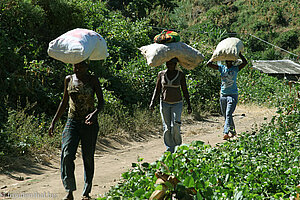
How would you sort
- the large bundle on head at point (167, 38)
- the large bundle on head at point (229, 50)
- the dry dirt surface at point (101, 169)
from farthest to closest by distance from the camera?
the large bundle on head at point (229, 50)
the large bundle on head at point (167, 38)
the dry dirt surface at point (101, 169)

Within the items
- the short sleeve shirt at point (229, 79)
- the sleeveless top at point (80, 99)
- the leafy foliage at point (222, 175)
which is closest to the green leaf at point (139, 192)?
the leafy foliage at point (222, 175)

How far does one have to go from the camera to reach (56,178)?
19.5ft

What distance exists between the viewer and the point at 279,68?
2845 cm

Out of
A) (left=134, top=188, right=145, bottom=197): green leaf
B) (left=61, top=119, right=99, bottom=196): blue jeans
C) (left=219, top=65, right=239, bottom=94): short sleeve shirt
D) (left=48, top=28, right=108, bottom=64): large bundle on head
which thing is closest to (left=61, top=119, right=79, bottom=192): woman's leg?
(left=61, top=119, right=99, bottom=196): blue jeans

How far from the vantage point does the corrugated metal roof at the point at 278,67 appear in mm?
26919

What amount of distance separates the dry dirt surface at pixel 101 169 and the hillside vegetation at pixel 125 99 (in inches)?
16.1

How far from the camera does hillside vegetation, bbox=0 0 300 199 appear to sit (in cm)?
375

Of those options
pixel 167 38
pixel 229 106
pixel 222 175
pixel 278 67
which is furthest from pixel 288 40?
pixel 222 175

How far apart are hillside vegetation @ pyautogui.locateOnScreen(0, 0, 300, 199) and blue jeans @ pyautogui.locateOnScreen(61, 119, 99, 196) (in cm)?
88

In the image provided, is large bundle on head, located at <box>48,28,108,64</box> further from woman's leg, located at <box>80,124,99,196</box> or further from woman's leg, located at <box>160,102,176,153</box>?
woman's leg, located at <box>160,102,176,153</box>

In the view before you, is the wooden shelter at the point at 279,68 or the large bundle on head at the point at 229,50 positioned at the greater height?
the large bundle on head at the point at 229,50

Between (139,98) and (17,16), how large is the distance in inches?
161

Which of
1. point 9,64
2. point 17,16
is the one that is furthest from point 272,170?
point 17,16

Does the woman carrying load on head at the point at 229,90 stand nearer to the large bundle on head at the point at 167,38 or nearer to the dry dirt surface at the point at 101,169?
the dry dirt surface at the point at 101,169
